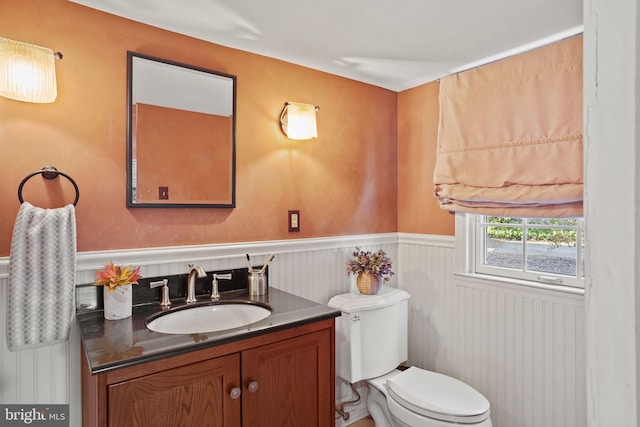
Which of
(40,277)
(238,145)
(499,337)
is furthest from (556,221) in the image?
(40,277)

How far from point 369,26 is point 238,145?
34.7 inches

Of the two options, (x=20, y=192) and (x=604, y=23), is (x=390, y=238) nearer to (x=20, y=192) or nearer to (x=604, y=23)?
(x=20, y=192)

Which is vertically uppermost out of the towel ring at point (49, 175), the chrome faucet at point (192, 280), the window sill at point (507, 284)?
the towel ring at point (49, 175)

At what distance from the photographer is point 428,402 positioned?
1.82 meters

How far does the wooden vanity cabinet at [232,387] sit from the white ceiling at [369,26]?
54.3 inches

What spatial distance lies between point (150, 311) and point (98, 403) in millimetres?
539

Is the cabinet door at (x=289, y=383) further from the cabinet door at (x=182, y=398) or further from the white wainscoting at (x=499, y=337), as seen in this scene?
the white wainscoting at (x=499, y=337)

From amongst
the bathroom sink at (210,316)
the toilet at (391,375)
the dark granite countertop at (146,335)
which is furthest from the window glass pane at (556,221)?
the bathroom sink at (210,316)

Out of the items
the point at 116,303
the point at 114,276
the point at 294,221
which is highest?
the point at 294,221

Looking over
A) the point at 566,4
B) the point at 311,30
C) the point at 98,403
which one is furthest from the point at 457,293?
the point at 98,403

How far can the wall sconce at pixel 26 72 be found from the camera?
4.58 feet

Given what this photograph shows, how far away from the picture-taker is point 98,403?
3.65 ft

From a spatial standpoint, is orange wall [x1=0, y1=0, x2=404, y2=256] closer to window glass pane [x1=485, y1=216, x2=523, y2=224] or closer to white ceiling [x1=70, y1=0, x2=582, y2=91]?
white ceiling [x1=70, y1=0, x2=582, y2=91]

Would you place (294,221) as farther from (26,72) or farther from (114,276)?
(26,72)
